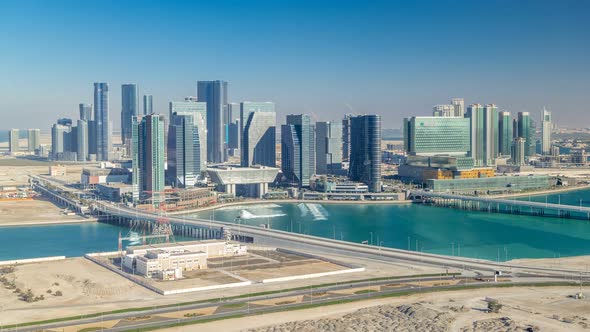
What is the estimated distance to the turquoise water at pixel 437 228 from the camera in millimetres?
38844

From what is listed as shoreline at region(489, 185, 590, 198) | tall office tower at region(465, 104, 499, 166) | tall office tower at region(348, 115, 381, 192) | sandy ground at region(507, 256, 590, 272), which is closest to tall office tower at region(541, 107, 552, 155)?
tall office tower at region(465, 104, 499, 166)

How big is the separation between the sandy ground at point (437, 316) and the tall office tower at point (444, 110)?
271 ft

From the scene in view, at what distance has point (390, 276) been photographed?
30547mm

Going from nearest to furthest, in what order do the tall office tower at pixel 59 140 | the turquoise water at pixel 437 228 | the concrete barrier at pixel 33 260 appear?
1. the concrete barrier at pixel 33 260
2. the turquoise water at pixel 437 228
3. the tall office tower at pixel 59 140

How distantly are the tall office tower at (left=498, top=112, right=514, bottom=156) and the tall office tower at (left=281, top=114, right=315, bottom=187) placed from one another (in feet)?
129

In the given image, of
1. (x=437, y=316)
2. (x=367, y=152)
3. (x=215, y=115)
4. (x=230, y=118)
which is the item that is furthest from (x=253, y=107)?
(x=437, y=316)

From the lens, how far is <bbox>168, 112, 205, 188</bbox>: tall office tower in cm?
6750

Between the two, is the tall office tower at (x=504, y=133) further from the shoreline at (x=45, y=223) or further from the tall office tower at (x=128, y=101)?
the shoreline at (x=45, y=223)

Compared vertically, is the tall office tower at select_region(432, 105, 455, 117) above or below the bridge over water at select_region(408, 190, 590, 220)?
above

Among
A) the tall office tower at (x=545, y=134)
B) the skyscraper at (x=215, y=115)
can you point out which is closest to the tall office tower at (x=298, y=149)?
the skyscraper at (x=215, y=115)

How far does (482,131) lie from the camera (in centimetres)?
9569

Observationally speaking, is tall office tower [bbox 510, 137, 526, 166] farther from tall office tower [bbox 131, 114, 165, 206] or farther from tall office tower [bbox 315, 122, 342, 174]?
tall office tower [bbox 131, 114, 165, 206]

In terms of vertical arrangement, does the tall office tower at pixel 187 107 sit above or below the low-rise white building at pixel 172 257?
above

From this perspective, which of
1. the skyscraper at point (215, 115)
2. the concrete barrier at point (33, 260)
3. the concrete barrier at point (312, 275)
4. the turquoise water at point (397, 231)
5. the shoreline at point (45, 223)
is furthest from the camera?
the skyscraper at point (215, 115)
